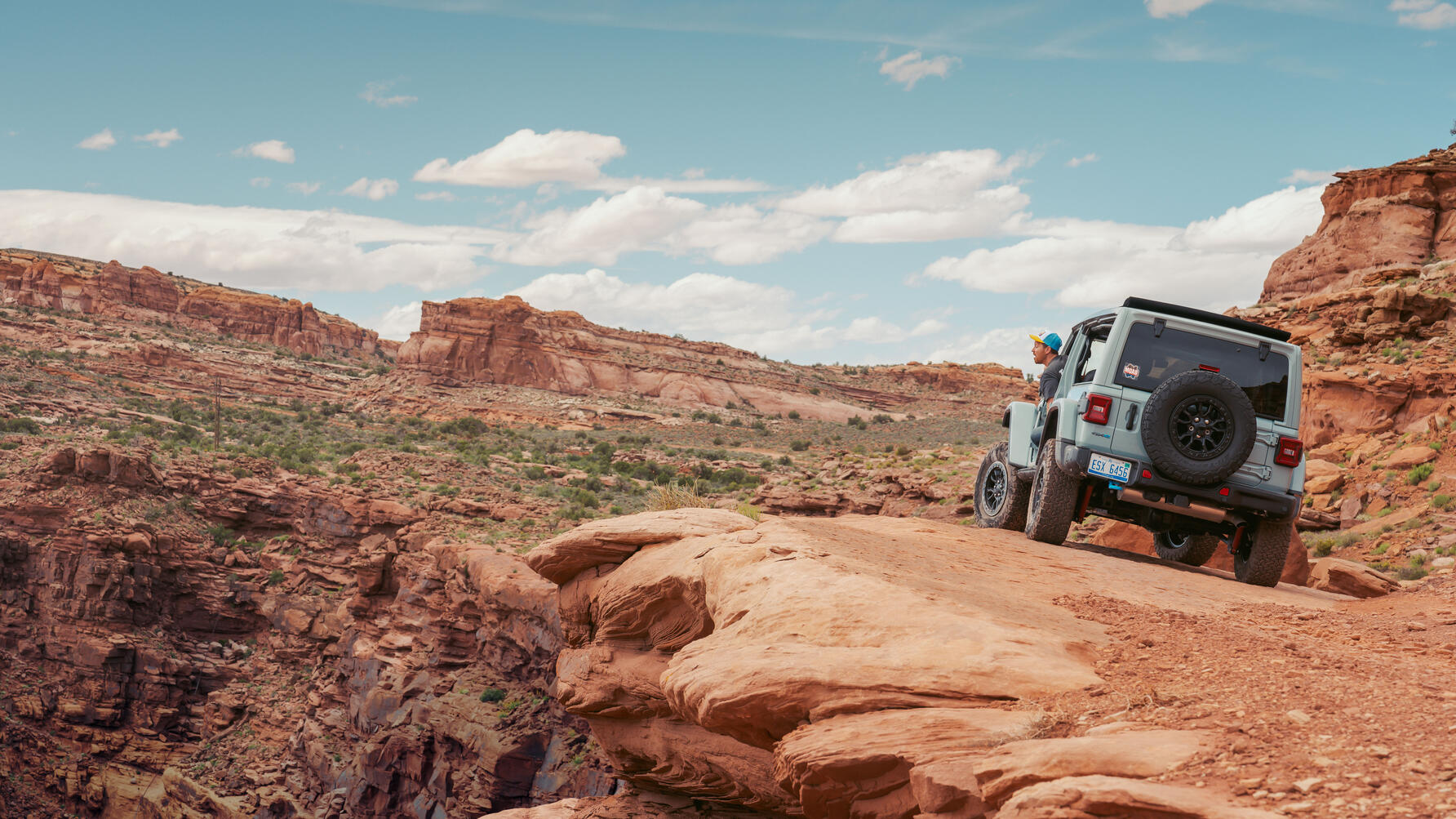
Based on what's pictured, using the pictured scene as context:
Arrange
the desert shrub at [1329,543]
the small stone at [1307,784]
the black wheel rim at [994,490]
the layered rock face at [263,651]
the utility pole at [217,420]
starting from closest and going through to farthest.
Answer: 1. the small stone at [1307,784]
2. the black wheel rim at [994,490]
3. the desert shrub at [1329,543]
4. the layered rock face at [263,651]
5. the utility pole at [217,420]

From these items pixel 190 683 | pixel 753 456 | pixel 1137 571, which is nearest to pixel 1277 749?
pixel 1137 571

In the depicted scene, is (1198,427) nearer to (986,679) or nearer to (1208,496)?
(1208,496)

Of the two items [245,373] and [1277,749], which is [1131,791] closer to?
[1277,749]

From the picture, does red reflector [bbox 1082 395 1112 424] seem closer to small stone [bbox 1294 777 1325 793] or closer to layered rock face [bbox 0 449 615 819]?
small stone [bbox 1294 777 1325 793]

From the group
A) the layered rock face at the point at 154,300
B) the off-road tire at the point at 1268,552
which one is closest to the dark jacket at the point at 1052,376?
the off-road tire at the point at 1268,552

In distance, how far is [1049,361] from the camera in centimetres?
1100

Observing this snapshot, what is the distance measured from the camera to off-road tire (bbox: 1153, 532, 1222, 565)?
36.8ft

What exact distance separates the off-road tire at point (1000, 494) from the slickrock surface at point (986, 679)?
1624 mm

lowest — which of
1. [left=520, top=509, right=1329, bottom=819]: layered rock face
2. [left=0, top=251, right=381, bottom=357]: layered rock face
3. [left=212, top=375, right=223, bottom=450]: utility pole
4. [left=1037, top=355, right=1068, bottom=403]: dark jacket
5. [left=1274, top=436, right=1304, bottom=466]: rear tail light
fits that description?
[left=212, top=375, right=223, bottom=450]: utility pole

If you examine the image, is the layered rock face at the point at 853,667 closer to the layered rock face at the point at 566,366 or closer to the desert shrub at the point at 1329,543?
the desert shrub at the point at 1329,543

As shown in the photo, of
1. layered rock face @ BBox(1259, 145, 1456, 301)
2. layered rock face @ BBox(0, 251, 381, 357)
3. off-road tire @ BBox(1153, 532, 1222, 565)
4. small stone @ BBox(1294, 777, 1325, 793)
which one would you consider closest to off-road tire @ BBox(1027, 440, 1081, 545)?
off-road tire @ BBox(1153, 532, 1222, 565)

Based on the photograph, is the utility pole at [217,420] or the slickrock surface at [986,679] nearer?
the slickrock surface at [986,679]

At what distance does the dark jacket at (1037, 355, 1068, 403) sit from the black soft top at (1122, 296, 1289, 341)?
4.62 ft

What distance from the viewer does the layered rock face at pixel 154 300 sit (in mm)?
91312
